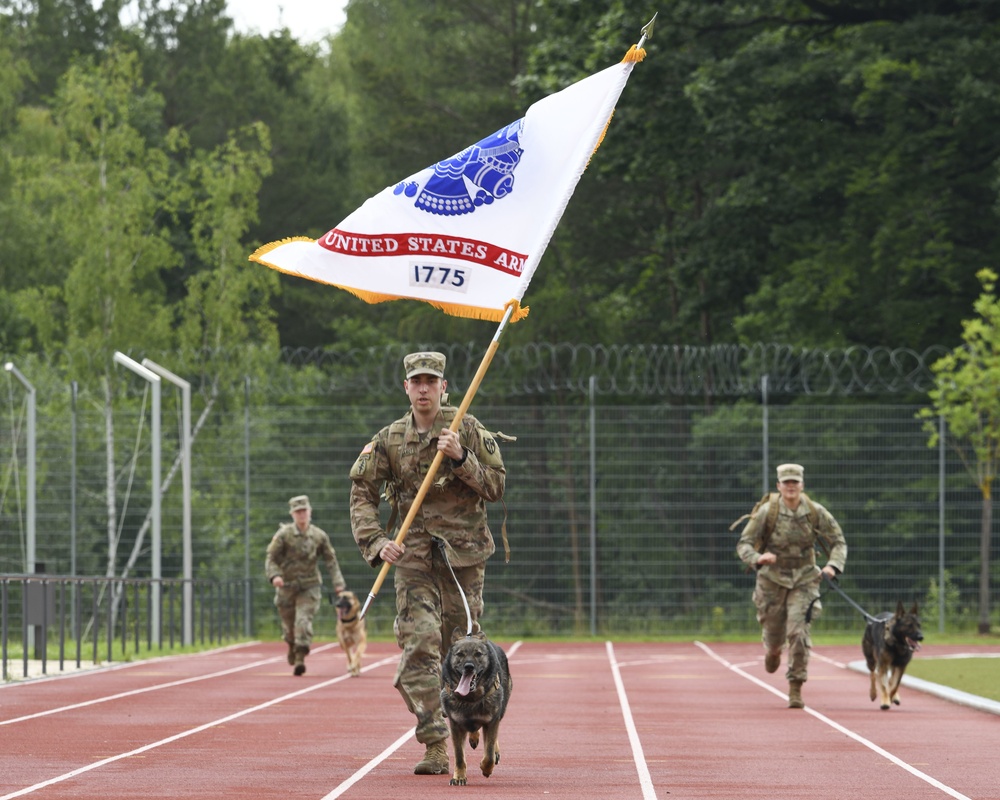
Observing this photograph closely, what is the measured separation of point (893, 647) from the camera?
57.6ft

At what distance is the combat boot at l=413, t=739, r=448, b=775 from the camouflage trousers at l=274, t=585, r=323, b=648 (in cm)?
1095

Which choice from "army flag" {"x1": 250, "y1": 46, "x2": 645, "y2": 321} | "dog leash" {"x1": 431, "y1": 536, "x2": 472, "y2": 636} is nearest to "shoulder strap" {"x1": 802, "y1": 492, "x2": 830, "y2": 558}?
"army flag" {"x1": 250, "y1": 46, "x2": 645, "y2": 321}

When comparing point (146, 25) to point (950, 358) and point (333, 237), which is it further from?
point (333, 237)

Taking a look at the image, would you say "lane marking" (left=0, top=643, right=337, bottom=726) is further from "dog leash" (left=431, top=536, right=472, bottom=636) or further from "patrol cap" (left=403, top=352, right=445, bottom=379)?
"patrol cap" (left=403, top=352, right=445, bottom=379)

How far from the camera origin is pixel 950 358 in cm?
3189

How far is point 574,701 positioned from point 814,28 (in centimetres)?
2563

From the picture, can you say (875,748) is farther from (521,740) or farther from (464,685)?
(464,685)

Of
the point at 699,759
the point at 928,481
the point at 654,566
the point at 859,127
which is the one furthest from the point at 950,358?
the point at 699,759

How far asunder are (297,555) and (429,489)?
1196 cm

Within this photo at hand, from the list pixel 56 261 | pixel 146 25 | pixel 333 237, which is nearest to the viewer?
pixel 333 237

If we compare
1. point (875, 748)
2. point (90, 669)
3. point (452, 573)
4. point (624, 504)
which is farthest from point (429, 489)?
point (624, 504)

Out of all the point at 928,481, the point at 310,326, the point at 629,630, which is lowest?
the point at 629,630

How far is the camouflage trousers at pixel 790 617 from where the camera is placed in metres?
17.5

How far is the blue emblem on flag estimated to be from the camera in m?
12.3
